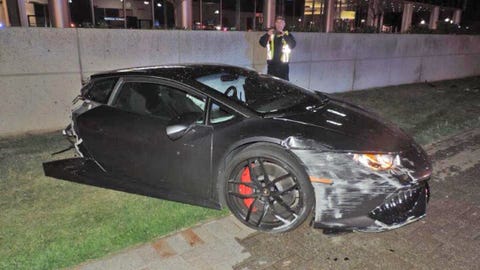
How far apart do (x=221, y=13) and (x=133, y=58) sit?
32.9 feet

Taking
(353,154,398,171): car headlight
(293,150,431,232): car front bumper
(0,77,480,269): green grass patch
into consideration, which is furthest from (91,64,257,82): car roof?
(353,154,398,171): car headlight

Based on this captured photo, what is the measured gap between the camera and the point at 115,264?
9.30 feet

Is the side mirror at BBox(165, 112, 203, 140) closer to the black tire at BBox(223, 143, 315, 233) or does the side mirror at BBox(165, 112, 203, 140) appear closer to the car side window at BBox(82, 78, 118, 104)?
the black tire at BBox(223, 143, 315, 233)

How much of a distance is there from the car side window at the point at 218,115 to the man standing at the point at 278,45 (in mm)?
4048

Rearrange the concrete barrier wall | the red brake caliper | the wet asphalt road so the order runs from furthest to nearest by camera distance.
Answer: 1. the concrete barrier wall
2. the red brake caliper
3. the wet asphalt road

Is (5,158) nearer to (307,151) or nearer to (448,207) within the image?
(307,151)

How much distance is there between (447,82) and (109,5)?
39.4 feet

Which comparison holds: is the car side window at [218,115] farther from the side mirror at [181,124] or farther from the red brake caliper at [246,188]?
the red brake caliper at [246,188]

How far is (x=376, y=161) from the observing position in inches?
116

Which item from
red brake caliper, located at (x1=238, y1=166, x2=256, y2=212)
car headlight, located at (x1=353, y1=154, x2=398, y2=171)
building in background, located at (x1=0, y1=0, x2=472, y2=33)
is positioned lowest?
red brake caliper, located at (x1=238, y1=166, x2=256, y2=212)

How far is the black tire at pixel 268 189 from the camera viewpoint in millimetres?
3031

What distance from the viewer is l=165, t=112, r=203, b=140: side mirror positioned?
3191mm

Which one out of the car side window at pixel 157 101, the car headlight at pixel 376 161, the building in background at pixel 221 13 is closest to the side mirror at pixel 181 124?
the car side window at pixel 157 101

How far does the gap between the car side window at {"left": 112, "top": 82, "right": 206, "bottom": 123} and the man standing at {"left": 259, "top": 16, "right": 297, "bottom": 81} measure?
3.87 metres
